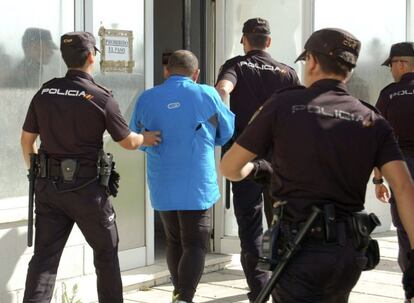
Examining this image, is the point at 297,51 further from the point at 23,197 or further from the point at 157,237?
the point at 23,197

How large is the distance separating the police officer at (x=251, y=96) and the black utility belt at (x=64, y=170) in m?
1.19

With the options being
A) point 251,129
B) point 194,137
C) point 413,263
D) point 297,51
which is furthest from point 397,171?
point 297,51

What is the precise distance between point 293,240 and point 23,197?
2790 mm

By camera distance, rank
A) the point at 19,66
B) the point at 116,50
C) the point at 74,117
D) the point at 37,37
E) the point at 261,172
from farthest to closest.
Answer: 1. the point at 116,50
2. the point at 37,37
3. the point at 19,66
4. the point at 74,117
5. the point at 261,172

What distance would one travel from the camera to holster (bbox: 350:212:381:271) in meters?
3.33

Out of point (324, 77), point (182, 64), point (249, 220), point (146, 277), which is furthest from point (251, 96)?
point (324, 77)

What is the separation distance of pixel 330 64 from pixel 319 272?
2.91 ft

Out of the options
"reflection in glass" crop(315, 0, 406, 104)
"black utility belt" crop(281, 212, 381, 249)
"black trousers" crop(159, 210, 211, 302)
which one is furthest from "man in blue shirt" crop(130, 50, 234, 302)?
"reflection in glass" crop(315, 0, 406, 104)

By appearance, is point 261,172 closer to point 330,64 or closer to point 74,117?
point 330,64

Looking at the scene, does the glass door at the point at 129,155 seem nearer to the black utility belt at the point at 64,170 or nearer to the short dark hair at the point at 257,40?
the short dark hair at the point at 257,40

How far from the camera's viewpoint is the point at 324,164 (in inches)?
130

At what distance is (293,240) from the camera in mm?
3281

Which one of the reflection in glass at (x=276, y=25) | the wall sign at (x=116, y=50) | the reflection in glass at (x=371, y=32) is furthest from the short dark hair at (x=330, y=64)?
the reflection in glass at (x=371, y=32)

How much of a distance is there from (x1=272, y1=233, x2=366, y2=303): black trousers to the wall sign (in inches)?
132
